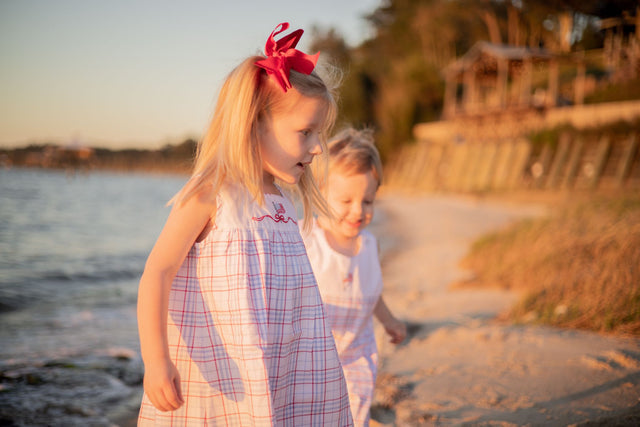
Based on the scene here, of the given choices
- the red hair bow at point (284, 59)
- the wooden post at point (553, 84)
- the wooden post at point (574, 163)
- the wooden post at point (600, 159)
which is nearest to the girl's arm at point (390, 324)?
the red hair bow at point (284, 59)

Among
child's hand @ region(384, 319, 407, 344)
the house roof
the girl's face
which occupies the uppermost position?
the house roof

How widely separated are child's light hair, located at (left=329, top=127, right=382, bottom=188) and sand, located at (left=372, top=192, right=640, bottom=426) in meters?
1.43

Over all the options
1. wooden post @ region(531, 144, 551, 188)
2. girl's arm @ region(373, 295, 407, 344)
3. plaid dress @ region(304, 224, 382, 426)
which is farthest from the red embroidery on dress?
wooden post @ region(531, 144, 551, 188)

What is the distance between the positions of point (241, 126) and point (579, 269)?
12.7ft

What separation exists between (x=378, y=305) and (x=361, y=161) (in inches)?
28.9

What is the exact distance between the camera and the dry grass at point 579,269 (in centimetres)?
375

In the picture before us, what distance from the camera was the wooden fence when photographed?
15023mm

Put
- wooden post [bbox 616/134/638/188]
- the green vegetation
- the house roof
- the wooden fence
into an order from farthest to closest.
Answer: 1. the green vegetation
2. the house roof
3. the wooden fence
4. wooden post [bbox 616/134/638/188]

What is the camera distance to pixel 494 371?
3098mm

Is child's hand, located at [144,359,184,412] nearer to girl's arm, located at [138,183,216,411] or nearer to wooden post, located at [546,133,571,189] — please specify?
girl's arm, located at [138,183,216,411]

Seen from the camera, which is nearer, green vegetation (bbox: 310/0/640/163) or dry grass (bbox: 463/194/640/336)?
dry grass (bbox: 463/194/640/336)

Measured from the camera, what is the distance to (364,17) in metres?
41.6

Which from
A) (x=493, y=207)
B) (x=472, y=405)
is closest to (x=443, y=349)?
(x=472, y=405)

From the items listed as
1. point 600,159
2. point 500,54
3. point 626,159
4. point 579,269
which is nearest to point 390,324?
point 579,269
